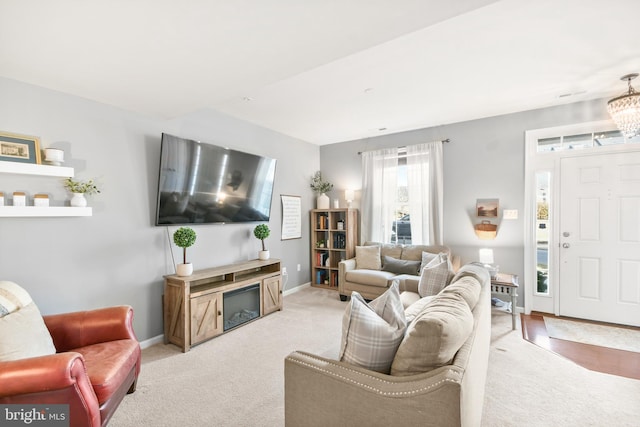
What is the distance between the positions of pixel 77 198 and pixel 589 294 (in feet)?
18.6

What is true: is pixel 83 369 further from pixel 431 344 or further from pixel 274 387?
pixel 431 344

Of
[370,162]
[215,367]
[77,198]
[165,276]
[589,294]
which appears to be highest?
[370,162]

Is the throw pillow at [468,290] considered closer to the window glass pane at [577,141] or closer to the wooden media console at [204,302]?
the wooden media console at [204,302]

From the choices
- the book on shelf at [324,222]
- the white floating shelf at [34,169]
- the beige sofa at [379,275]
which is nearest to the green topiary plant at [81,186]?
the white floating shelf at [34,169]

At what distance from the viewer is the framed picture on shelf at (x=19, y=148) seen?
212 cm

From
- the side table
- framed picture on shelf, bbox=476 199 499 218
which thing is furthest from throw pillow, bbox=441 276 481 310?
framed picture on shelf, bbox=476 199 499 218

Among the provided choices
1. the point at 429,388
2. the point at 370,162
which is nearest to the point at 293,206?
the point at 370,162

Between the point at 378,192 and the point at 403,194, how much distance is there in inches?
16.7

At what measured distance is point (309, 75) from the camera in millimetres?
2686

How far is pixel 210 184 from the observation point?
338cm

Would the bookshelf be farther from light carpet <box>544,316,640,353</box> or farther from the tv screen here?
light carpet <box>544,316,640,353</box>

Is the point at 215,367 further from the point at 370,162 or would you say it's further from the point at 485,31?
the point at 370,162

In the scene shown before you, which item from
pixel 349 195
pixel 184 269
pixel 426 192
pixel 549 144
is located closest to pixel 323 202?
pixel 349 195

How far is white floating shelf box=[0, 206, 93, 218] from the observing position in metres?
2.05
